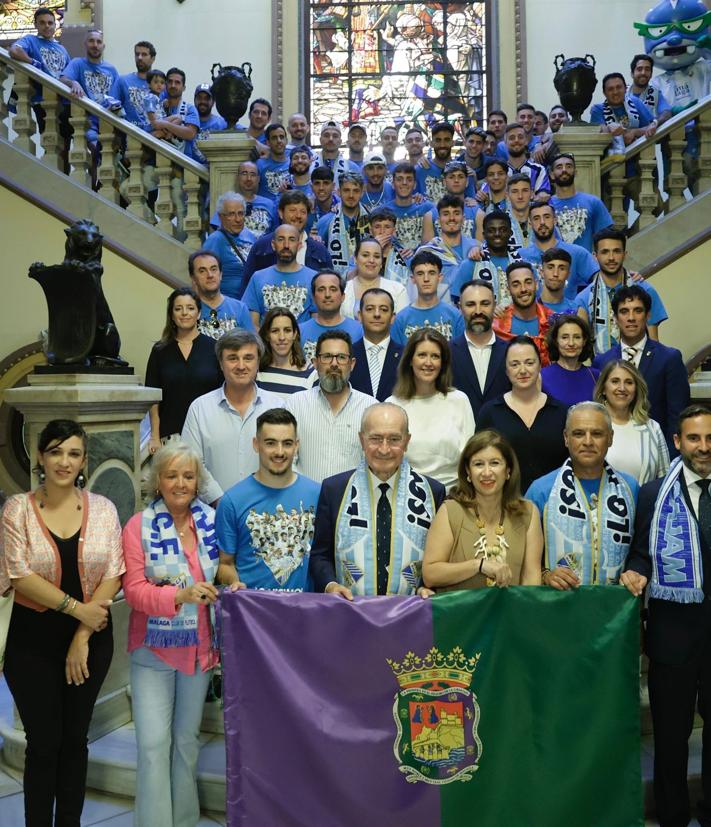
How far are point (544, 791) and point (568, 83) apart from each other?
6354 millimetres

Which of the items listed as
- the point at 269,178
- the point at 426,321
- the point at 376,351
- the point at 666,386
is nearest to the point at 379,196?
the point at 269,178

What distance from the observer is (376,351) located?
16.9 feet

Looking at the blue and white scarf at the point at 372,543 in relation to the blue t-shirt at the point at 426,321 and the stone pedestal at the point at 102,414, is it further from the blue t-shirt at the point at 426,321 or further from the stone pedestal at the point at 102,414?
the blue t-shirt at the point at 426,321

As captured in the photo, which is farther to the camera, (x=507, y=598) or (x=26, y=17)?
(x=26, y=17)

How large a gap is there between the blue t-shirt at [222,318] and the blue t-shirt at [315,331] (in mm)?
399

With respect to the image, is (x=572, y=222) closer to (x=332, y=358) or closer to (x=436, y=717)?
(x=332, y=358)

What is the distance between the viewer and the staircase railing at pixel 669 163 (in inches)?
312

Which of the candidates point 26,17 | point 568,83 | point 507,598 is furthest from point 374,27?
point 507,598

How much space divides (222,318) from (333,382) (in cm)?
155

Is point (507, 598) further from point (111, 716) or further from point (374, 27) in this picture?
point (374, 27)

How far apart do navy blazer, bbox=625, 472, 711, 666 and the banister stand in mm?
5803

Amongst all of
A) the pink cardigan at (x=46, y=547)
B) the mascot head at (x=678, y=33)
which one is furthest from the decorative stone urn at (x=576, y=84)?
the pink cardigan at (x=46, y=547)

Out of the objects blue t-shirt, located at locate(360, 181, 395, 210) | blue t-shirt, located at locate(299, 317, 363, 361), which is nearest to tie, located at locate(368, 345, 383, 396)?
blue t-shirt, located at locate(299, 317, 363, 361)

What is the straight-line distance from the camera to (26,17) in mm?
13172
